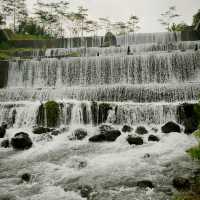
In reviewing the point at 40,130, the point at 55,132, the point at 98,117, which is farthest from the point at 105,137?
the point at 40,130

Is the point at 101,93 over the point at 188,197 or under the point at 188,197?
over

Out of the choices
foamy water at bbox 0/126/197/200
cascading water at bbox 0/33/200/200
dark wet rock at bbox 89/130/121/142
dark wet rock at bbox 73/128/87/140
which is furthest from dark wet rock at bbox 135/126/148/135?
dark wet rock at bbox 73/128/87/140

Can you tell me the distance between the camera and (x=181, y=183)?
30.1 feet

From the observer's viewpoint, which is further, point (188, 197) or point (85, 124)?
point (85, 124)

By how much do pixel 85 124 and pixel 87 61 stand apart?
26.4ft

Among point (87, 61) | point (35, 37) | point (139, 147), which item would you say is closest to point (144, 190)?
point (139, 147)

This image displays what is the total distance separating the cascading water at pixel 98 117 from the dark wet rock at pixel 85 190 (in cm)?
9

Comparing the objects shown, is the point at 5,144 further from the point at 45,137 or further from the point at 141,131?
the point at 141,131

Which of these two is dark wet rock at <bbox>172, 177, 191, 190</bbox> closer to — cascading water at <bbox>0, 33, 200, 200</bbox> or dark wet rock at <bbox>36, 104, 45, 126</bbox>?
cascading water at <bbox>0, 33, 200, 200</bbox>

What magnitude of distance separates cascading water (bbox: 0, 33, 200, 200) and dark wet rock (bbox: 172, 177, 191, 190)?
0.23 meters

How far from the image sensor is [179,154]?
12.7 meters

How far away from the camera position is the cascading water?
9.92 m

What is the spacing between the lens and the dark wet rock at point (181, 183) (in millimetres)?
9039

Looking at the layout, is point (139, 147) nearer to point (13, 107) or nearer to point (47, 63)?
point (13, 107)
